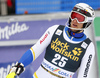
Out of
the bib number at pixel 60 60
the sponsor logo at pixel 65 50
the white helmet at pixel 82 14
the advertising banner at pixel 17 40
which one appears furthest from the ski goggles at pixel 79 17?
the advertising banner at pixel 17 40

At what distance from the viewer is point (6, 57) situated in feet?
15.2

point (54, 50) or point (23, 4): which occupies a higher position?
point (54, 50)

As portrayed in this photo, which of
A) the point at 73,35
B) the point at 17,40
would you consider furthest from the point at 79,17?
the point at 17,40

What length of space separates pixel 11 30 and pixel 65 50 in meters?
1.61

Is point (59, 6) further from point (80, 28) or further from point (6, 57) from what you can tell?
point (80, 28)

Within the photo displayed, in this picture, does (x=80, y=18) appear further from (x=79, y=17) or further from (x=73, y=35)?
(x=73, y=35)

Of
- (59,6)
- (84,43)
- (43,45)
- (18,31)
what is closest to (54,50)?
(43,45)

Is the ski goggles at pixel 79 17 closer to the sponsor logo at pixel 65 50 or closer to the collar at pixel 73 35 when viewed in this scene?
the collar at pixel 73 35

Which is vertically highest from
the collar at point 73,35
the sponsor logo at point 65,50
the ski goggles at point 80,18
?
the ski goggles at point 80,18

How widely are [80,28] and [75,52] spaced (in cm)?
29

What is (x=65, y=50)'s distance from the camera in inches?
128

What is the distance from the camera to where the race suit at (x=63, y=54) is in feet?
10.6

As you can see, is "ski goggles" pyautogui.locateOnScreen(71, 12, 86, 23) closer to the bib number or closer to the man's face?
the man's face

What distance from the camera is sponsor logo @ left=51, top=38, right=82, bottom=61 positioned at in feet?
10.6
